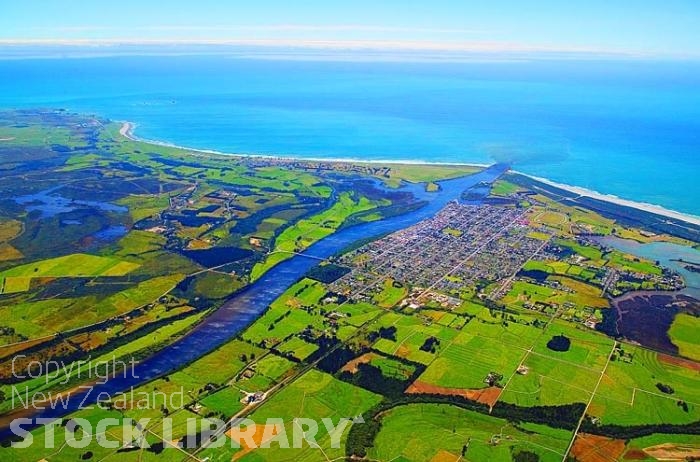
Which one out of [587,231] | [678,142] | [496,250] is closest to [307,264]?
[496,250]

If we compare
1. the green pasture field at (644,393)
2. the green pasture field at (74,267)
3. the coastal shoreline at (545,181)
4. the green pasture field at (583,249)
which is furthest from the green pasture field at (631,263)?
the green pasture field at (74,267)

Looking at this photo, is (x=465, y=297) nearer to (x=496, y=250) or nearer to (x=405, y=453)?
(x=496, y=250)

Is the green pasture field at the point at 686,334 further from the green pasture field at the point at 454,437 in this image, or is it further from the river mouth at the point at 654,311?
the green pasture field at the point at 454,437

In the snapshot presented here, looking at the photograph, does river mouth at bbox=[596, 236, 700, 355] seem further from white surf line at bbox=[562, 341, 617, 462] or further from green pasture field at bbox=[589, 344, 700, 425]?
white surf line at bbox=[562, 341, 617, 462]

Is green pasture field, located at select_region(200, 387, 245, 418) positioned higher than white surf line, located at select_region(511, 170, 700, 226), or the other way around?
white surf line, located at select_region(511, 170, 700, 226)

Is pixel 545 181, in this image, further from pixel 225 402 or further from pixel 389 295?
pixel 225 402

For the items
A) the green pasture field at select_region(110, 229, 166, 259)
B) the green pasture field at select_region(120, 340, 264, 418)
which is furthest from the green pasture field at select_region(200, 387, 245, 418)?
the green pasture field at select_region(110, 229, 166, 259)
